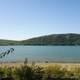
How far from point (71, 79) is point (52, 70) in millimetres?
1562

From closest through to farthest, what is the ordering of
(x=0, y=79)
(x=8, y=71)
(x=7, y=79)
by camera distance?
1. (x=0, y=79)
2. (x=7, y=79)
3. (x=8, y=71)

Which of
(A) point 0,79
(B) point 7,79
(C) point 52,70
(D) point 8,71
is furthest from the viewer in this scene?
(C) point 52,70

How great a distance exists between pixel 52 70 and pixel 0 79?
2442mm

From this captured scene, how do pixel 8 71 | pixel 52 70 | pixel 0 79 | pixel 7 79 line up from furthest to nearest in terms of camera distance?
pixel 52 70, pixel 8 71, pixel 7 79, pixel 0 79

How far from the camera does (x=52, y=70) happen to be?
31.5ft

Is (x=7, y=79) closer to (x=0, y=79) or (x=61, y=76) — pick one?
(x=0, y=79)

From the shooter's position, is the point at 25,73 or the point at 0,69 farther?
the point at 0,69

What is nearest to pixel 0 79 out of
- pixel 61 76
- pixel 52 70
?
pixel 61 76

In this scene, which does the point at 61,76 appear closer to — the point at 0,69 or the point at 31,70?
the point at 31,70

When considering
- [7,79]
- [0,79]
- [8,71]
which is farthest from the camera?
[8,71]

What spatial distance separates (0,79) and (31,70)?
2.92 ft

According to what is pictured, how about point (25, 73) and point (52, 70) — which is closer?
point (25, 73)

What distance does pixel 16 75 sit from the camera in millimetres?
7930

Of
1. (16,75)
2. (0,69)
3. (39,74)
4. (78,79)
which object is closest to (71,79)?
(78,79)
